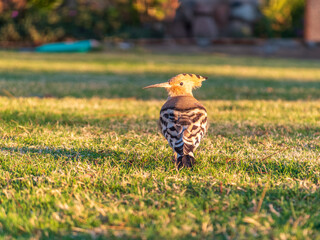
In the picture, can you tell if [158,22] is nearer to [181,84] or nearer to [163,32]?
[163,32]

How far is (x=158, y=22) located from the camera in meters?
25.1

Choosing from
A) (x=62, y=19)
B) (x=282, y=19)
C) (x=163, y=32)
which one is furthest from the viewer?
(x=282, y=19)

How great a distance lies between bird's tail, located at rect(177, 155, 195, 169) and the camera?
319 cm

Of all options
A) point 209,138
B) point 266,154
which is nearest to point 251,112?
point 209,138

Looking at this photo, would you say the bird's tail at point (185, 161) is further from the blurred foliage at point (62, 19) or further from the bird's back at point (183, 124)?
the blurred foliage at point (62, 19)

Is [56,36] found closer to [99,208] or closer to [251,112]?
[251,112]

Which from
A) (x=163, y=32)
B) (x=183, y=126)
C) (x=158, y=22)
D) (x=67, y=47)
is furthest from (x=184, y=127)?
(x=158, y=22)

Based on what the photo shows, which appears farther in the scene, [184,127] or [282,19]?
[282,19]

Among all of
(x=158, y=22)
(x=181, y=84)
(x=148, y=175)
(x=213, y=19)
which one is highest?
(x=213, y=19)

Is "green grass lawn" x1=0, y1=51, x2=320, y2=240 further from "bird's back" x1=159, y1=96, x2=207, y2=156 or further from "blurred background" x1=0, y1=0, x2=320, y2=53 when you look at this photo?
"blurred background" x1=0, y1=0, x2=320, y2=53

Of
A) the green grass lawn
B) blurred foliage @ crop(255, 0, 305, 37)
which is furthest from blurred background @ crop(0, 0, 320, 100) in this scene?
the green grass lawn

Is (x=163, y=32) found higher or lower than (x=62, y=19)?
lower

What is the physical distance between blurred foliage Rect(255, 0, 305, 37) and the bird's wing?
23.8 metres

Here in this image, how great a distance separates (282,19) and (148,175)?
2509cm
